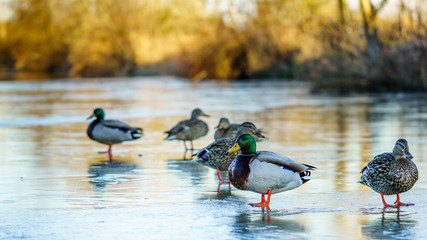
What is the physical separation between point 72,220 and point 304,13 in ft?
134

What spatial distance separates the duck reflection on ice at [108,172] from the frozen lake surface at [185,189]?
0.02m

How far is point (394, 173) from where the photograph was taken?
754 centimetres

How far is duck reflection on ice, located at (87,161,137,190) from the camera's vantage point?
9523 millimetres

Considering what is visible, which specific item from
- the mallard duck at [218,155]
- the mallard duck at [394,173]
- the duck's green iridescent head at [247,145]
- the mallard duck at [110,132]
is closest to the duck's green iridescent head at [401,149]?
the mallard duck at [394,173]

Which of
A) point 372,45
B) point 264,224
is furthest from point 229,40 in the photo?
point 264,224

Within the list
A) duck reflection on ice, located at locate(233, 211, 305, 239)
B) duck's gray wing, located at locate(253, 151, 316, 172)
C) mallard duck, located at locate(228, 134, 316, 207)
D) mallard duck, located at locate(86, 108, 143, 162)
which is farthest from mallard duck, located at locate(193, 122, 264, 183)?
mallard duck, located at locate(86, 108, 143, 162)

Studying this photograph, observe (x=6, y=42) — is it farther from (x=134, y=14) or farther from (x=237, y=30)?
(x=237, y=30)

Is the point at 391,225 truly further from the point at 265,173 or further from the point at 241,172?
the point at 241,172

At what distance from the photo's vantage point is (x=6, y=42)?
87312mm

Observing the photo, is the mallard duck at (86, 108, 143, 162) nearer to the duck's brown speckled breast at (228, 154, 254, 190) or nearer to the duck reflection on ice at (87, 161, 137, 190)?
the duck reflection on ice at (87, 161, 137, 190)

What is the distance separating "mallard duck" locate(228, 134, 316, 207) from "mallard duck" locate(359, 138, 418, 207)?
24.3 inches

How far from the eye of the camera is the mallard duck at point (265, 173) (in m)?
7.59

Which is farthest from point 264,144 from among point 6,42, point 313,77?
point 6,42

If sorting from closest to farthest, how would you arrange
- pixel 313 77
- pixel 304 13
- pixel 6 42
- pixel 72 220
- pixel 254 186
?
pixel 72 220, pixel 254 186, pixel 313 77, pixel 304 13, pixel 6 42
